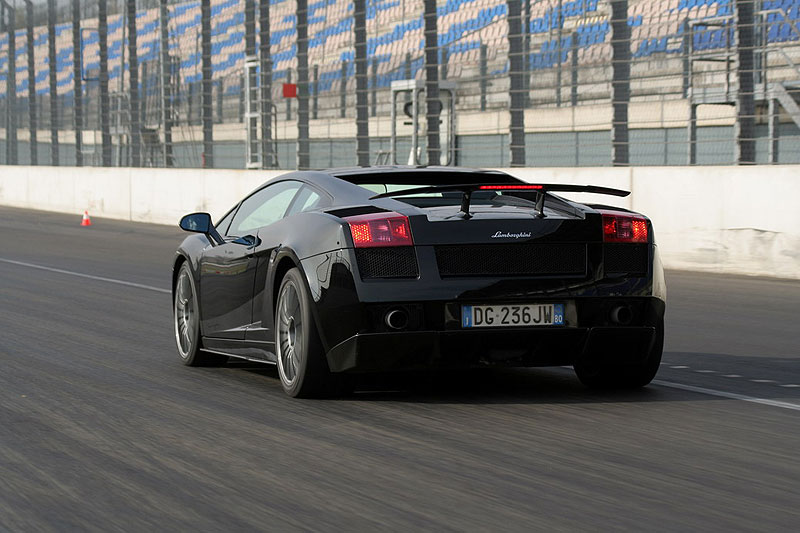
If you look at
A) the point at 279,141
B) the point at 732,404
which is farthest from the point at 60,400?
the point at 279,141

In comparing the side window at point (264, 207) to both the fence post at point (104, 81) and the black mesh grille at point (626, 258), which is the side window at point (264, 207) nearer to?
the black mesh grille at point (626, 258)

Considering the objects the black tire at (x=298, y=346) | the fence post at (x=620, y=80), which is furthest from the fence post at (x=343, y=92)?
the black tire at (x=298, y=346)

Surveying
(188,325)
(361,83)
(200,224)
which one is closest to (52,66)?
(361,83)

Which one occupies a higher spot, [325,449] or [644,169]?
[644,169]

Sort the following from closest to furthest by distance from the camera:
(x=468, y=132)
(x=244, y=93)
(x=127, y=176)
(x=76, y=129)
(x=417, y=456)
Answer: (x=417, y=456), (x=468, y=132), (x=244, y=93), (x=127, y=176), (x=76, y=129)

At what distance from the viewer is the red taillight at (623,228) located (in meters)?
6.84

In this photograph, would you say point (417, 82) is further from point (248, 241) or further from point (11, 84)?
point (11, 84)

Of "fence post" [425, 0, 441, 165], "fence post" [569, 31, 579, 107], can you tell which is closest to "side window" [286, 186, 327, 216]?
"fence post" [569, 31, 579, 107]

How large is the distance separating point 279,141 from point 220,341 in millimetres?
17748

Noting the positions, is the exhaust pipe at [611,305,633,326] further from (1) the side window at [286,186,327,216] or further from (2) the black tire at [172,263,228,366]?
(2) the black tire at [172,263,228,366]

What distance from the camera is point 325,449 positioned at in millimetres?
5676

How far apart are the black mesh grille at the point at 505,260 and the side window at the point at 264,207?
4.81 feet

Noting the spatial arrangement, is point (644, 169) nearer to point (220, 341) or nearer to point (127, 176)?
point (220, 341)

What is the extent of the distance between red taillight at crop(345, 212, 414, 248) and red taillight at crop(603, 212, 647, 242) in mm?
950
